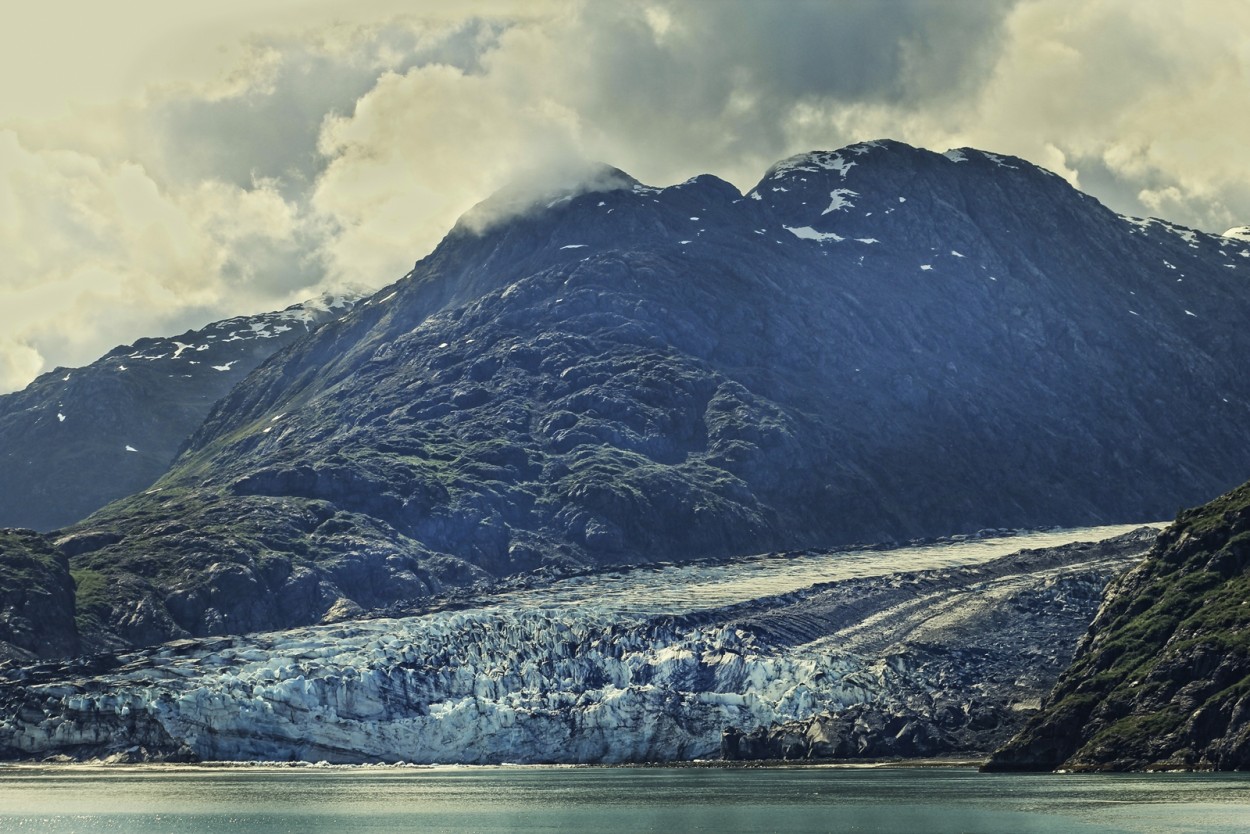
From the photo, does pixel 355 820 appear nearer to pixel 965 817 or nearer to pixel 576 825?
pixel 576 825

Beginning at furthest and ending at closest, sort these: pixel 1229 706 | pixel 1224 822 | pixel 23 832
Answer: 1. pixel 1229 706
2. pixel 23 832
3. pixel 1224 822

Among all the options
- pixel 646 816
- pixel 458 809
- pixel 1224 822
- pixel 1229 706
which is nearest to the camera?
pixel 1224 822

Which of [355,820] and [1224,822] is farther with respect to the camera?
[355,820]

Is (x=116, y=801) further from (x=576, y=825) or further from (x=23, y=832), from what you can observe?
(x=576, y=825)

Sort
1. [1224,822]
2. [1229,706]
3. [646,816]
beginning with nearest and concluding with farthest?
[1224,822]
[646,816]
[1229,706]

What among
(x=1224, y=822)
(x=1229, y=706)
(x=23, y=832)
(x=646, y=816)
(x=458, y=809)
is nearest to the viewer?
(x=1224, y=822)

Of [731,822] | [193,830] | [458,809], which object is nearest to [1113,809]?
[731,822]

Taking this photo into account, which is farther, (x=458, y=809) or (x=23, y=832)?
(x=458, y=809)

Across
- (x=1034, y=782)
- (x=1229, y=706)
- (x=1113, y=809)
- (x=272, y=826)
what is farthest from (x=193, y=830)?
(x=1229, y=706)
